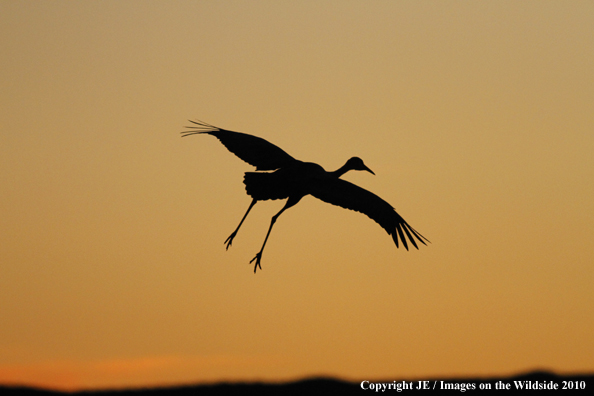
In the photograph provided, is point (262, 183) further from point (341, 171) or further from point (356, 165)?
point (356, 165)

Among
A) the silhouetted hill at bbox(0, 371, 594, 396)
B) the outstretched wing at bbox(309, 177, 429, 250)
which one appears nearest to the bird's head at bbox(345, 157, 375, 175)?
the outstretched wing at bbox(309, 177, 429, 250)

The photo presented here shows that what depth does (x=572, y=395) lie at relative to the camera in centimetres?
1244

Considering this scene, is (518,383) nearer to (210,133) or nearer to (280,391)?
(280,391)

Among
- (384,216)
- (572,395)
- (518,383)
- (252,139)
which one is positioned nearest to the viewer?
(572,395)

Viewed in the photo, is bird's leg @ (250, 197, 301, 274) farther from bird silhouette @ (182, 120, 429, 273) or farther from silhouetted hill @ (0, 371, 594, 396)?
silhouetted hill @ (0, 371, 594, 396)

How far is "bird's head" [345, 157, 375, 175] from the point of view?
1919cm

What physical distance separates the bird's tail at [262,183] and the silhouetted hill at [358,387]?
539 cm

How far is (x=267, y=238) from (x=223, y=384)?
709cm

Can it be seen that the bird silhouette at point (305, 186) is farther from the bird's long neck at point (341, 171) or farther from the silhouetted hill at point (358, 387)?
the silhouetted hill at point (358, 387)

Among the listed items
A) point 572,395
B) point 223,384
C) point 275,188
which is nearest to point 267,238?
point 275,188

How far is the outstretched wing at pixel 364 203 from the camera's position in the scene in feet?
56.5

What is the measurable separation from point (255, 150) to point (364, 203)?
2858 mm

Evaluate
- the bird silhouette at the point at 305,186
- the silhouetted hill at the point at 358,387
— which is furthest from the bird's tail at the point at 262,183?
the silhouetted hill at the point at 358,387

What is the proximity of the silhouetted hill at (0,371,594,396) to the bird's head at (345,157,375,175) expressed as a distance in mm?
7046
